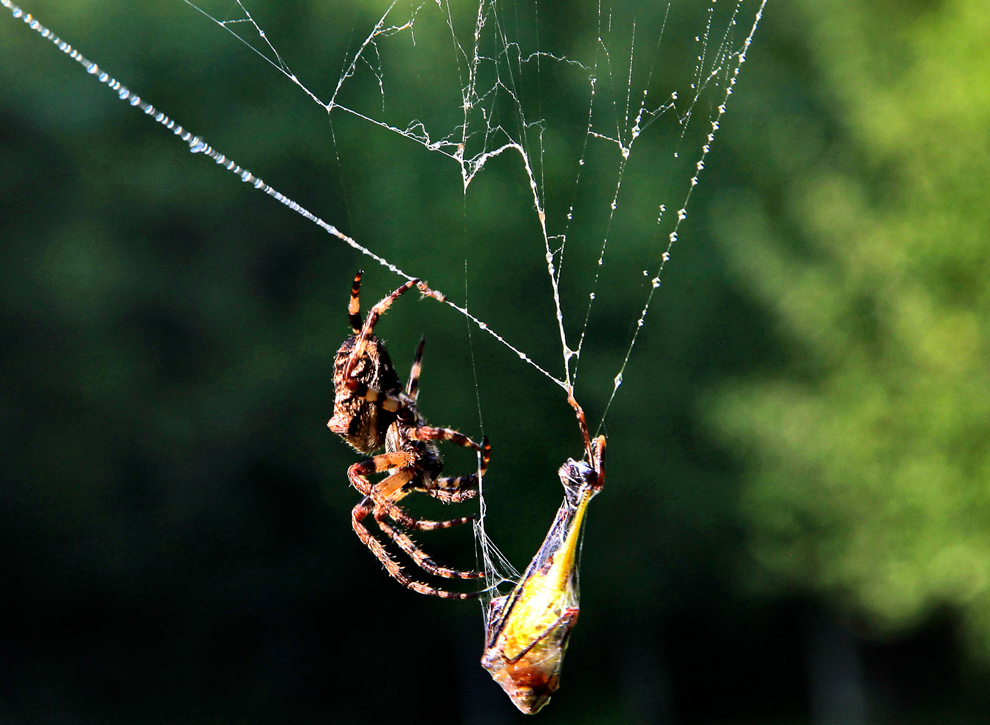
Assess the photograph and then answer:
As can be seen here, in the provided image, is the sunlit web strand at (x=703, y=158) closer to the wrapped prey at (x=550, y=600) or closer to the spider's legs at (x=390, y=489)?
the spider's legs at (x=390, y=489)

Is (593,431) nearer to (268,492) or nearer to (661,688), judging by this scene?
(268,492)

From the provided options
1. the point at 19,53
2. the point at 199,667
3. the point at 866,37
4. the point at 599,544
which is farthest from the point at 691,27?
the point at 199,667

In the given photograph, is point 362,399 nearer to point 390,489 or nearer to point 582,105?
point 390,489

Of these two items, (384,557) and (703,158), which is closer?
(384,557)

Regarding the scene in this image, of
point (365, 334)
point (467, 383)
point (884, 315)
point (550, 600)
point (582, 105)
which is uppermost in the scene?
point (582, 105)

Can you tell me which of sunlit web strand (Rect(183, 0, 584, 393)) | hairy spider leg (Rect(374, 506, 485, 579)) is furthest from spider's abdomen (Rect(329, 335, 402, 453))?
sunlit web strand (Rect(183, 0, 584, 393))

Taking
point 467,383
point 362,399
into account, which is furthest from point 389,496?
point 467,383

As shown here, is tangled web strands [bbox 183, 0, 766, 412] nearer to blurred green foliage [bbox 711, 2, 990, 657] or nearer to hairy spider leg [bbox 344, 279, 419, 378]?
blurred green foliage [bbox 711, 2, 990, 657]
